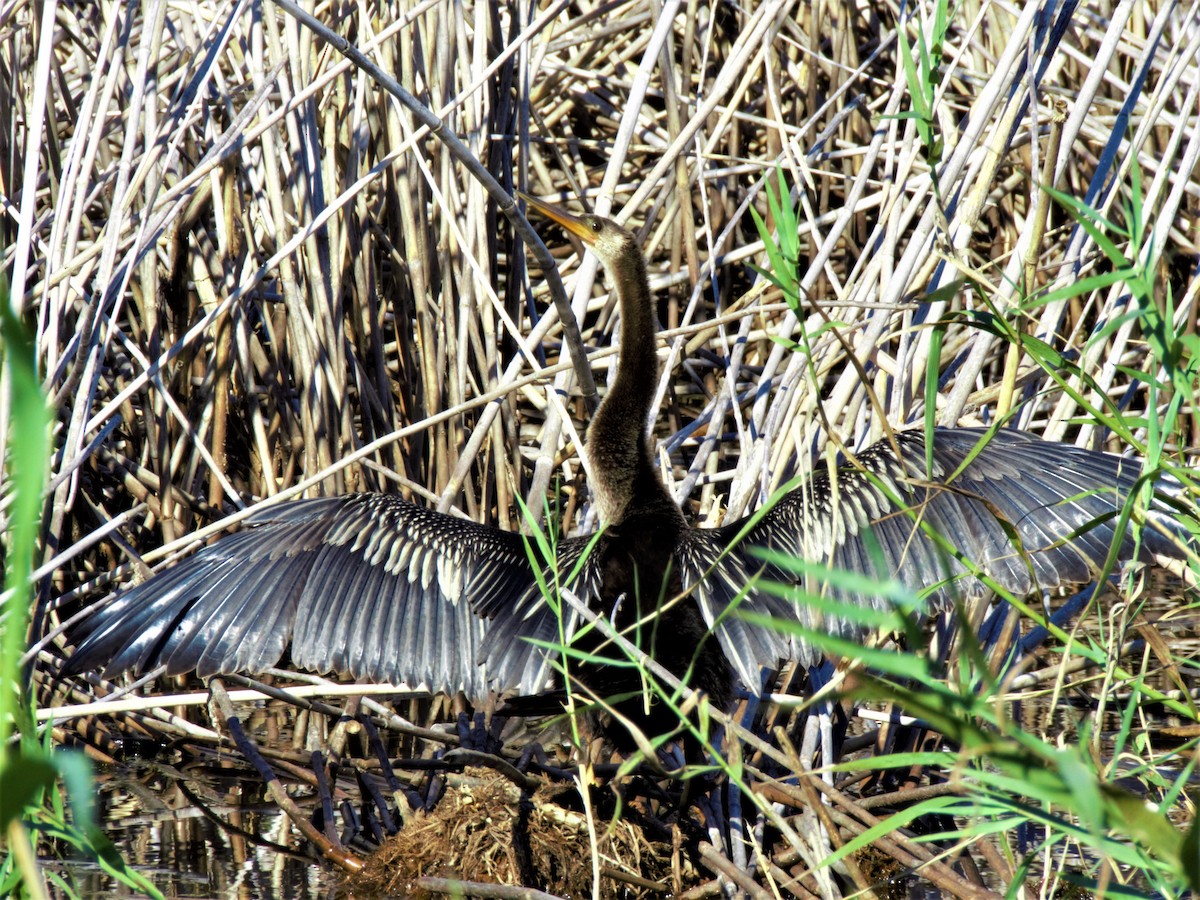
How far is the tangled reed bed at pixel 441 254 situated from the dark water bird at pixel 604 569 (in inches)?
8.2

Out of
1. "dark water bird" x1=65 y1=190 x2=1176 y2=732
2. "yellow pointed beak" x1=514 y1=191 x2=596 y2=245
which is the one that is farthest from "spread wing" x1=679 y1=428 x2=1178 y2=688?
"yellow pointed beak" x1=514 y1=191 x2=596 y2=245

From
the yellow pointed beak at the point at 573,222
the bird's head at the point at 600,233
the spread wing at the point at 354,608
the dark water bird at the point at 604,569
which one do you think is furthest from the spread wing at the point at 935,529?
the yellow pointed beak at the point at 573,222

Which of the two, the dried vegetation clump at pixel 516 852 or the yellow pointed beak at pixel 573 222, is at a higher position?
the yellow pointed beak at pixel 573 222

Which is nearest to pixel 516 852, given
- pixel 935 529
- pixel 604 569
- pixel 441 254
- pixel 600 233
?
pixel 604 569

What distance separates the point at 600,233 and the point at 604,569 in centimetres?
102

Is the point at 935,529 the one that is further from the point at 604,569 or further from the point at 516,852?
the point at 516,852

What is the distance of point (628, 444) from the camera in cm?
320

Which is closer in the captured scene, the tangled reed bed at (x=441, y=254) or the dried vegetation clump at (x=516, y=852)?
the dried vegetation clump at (x=516, y=852)

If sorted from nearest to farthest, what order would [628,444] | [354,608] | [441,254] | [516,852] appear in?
[516,852] → [354,608] → [628,444] → [441,254]

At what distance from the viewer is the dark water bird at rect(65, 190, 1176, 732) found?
282 centimetres

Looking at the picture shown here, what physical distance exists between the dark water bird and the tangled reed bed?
21cm

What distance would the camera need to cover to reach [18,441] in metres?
0.85

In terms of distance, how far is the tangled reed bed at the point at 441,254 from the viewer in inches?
128

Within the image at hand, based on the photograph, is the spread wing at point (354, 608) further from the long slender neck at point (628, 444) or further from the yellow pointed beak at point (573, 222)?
the yellow pointed beak at point (573, 222)
